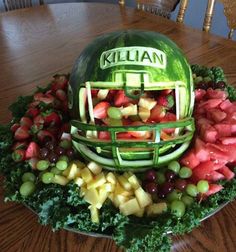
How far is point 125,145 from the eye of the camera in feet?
2.40

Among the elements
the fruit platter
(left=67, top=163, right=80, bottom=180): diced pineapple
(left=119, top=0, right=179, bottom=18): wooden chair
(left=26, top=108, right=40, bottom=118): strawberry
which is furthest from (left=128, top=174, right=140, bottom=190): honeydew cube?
(left=119, top=0, right=179, bottom=18): wooden chair

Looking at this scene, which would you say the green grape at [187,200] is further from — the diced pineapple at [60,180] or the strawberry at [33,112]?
the strawberry at [33,112]

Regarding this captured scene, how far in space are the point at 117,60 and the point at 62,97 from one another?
0.28 m

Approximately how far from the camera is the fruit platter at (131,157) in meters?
0.70

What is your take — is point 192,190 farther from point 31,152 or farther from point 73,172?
point 31,152

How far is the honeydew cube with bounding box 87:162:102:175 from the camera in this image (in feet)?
2.52

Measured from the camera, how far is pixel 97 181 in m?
0.73

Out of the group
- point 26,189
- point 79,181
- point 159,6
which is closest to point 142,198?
point 79,181

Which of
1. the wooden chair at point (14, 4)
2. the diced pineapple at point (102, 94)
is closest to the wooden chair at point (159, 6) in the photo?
the wooden chair at point (14, 4)

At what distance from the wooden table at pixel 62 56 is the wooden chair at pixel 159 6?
14 centimetres

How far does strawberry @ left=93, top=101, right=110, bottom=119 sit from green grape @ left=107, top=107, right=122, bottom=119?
0.02 m

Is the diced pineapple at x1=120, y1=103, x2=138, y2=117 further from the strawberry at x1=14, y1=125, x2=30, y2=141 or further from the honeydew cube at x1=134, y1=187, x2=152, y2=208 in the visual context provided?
the strawberry at x1=14, y1=125, x2=30, y2=141

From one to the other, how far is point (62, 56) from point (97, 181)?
2.65ft

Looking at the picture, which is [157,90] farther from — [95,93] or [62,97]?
[62,97]
